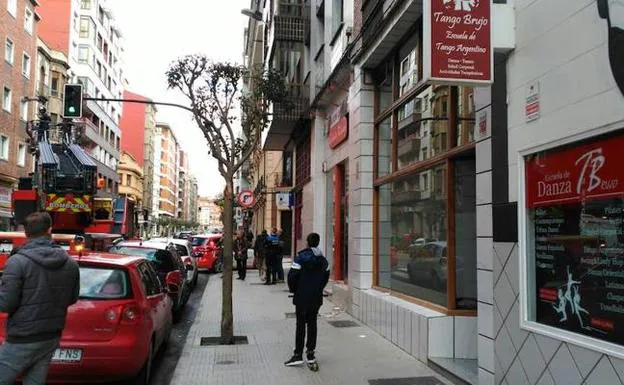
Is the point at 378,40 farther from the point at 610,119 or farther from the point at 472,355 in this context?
the point at 610,119

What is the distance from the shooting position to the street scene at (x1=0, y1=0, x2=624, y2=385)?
4.43m

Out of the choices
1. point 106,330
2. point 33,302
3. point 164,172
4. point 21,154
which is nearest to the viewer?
point 33,302

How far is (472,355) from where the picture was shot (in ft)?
24.4

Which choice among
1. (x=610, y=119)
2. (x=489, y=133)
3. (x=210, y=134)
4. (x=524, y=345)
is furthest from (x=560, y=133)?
(x=210, y=134)

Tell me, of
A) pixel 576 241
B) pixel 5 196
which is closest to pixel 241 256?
pixel 576 241

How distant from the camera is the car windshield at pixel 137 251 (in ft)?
40.9

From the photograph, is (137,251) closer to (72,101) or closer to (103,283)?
(72,101)

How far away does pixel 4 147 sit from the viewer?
35875mm

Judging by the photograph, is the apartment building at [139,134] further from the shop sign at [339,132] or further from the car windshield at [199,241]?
the shop sign at [339,132]

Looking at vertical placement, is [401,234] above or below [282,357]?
above

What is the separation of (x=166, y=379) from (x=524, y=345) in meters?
4.39

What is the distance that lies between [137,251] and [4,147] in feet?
90.7

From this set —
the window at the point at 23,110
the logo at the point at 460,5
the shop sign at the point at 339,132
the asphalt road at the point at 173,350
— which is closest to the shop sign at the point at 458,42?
the logo at the point at 460,5

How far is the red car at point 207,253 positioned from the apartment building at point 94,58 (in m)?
27.6
